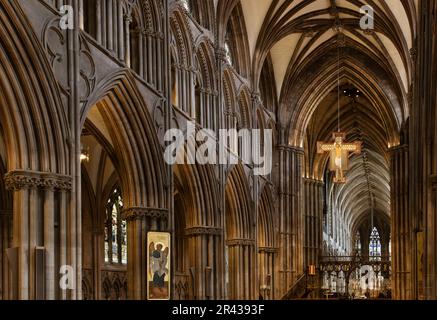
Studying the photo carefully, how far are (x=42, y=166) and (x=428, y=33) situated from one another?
11329 mm

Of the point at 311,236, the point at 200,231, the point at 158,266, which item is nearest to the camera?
the point at 158,266

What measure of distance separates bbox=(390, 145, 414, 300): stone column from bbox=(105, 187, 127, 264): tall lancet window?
52.7 feet

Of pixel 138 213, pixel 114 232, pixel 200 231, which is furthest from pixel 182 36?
pixel 114 232

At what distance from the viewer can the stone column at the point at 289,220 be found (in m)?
41.3

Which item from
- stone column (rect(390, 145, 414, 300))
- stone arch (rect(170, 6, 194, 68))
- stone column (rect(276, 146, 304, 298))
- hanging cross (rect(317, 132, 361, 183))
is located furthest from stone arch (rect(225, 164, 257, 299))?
stone column (rect(390, 145, 414, 300))

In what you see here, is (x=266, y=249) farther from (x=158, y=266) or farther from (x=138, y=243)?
(x=138, y=243)

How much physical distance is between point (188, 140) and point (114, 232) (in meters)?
7.62


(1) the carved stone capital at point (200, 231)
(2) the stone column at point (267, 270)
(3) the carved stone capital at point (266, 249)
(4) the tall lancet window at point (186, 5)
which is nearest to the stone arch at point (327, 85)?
(3) the carved stone capital at point (266, 249)

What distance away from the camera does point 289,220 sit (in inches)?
1656

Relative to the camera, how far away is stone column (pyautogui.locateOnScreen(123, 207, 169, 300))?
21734mm

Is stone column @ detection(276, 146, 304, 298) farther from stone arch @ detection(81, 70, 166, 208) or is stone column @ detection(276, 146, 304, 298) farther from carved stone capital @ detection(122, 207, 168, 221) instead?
carved stone capital @ detection(122, 207, 168, 221)

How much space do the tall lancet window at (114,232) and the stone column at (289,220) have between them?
11439 mm
